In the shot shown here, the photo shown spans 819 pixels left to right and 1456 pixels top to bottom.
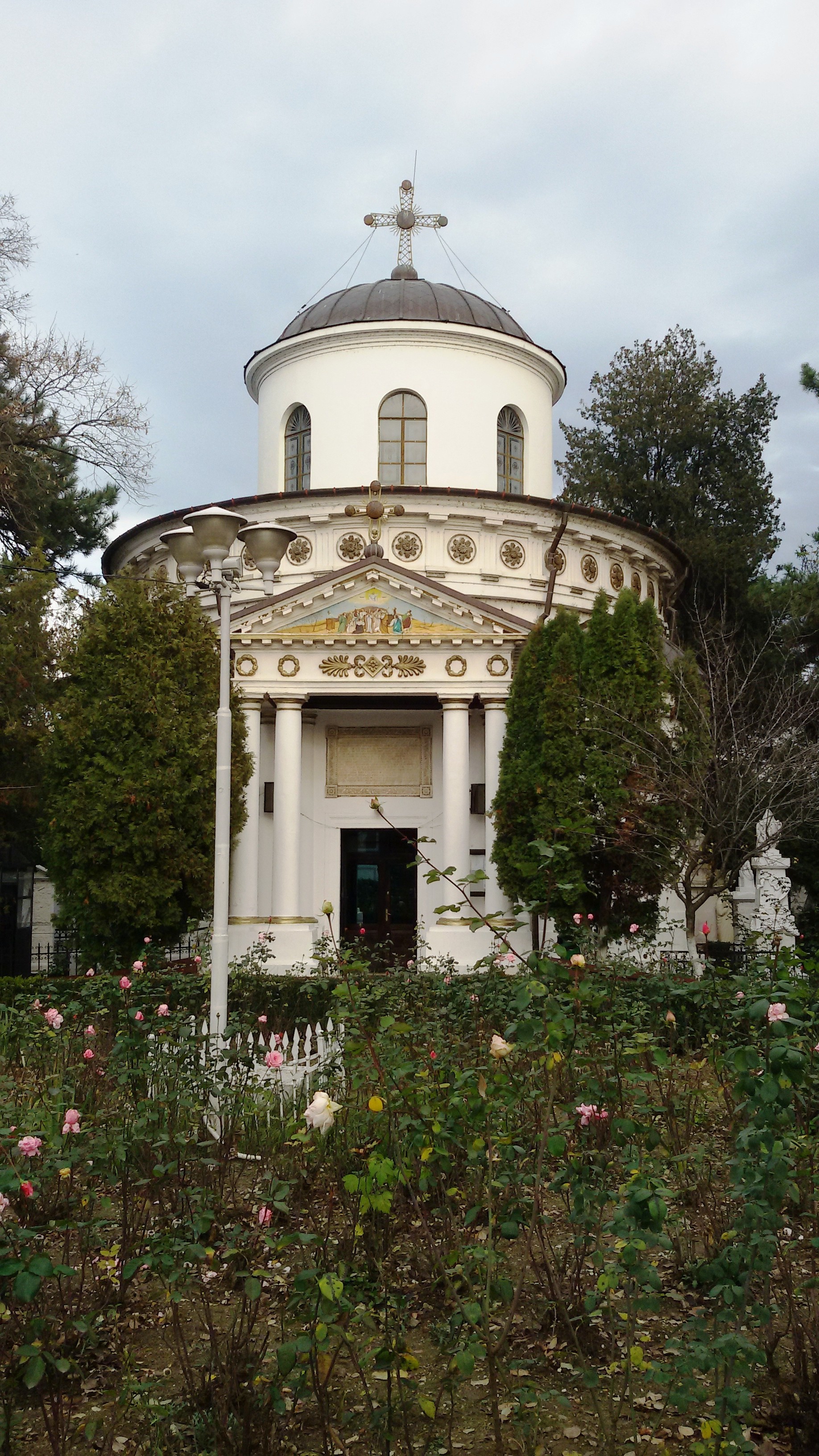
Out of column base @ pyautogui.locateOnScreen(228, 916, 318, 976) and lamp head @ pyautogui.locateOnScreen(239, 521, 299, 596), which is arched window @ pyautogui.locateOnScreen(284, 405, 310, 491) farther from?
lamp head @ pyautogui.locateOnScreen(239, 521, 299, 596)

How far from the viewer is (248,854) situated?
2158 cm

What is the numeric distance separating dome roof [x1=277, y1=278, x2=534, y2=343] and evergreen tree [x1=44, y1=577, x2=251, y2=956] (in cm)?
1292

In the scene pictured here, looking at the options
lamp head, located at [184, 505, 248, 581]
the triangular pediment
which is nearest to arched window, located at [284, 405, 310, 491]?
the triangular pediment

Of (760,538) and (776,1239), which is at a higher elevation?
(760,538)

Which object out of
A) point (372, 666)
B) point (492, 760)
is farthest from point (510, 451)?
point (492, 760)

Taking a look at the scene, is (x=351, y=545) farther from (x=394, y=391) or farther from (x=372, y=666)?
(x=394, y=391)

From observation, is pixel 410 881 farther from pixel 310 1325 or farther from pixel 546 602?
pixel 310 1325

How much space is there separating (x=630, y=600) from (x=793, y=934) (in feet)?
20.2

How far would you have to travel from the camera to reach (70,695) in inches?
720

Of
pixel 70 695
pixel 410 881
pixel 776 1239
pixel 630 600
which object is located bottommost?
pixel 776 1239

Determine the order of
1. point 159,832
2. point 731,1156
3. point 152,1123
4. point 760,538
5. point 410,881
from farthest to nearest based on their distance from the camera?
1. point 760,538
2. point 410,881
3. point 159,832
4. point 152,1123
5. point 731,1156

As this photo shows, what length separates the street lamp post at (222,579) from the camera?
32.7ft

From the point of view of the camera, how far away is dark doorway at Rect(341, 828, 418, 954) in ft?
79.4

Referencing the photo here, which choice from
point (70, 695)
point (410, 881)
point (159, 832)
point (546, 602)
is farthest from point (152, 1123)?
point (546, 602)
